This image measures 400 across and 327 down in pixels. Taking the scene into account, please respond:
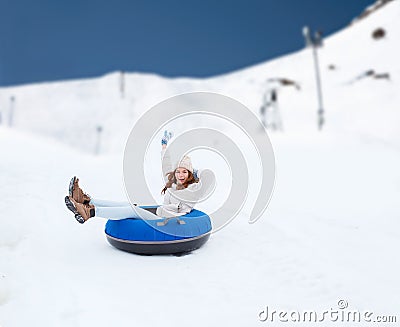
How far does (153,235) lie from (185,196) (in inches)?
24.3

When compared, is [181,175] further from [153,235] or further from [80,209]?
[80,209]

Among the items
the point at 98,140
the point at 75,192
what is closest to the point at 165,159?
the point at 75,192

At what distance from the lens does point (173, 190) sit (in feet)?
13.1

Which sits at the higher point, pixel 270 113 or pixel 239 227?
pixel 270 113

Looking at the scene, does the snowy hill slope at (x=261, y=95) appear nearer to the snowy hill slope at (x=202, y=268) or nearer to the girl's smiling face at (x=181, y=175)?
the snowy hill slope at (x=202, y=268)

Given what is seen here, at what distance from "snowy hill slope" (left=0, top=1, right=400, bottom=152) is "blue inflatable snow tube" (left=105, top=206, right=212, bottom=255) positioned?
18.2 metres

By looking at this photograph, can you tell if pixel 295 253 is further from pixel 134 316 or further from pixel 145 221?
pixel 134 316

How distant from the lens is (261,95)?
30062mm

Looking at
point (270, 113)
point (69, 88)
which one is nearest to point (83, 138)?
point (69, 88)

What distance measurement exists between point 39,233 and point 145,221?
1.64 metres

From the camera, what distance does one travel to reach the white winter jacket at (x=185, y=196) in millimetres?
3895

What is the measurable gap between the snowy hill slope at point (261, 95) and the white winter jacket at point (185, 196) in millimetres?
17820

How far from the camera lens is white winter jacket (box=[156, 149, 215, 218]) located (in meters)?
3.89

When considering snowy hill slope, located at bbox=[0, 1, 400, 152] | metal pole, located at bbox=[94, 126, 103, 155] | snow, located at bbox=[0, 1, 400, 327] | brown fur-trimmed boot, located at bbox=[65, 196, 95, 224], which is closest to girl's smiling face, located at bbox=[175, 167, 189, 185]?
snow, located at bbox=[0, 1, 400, 327]
